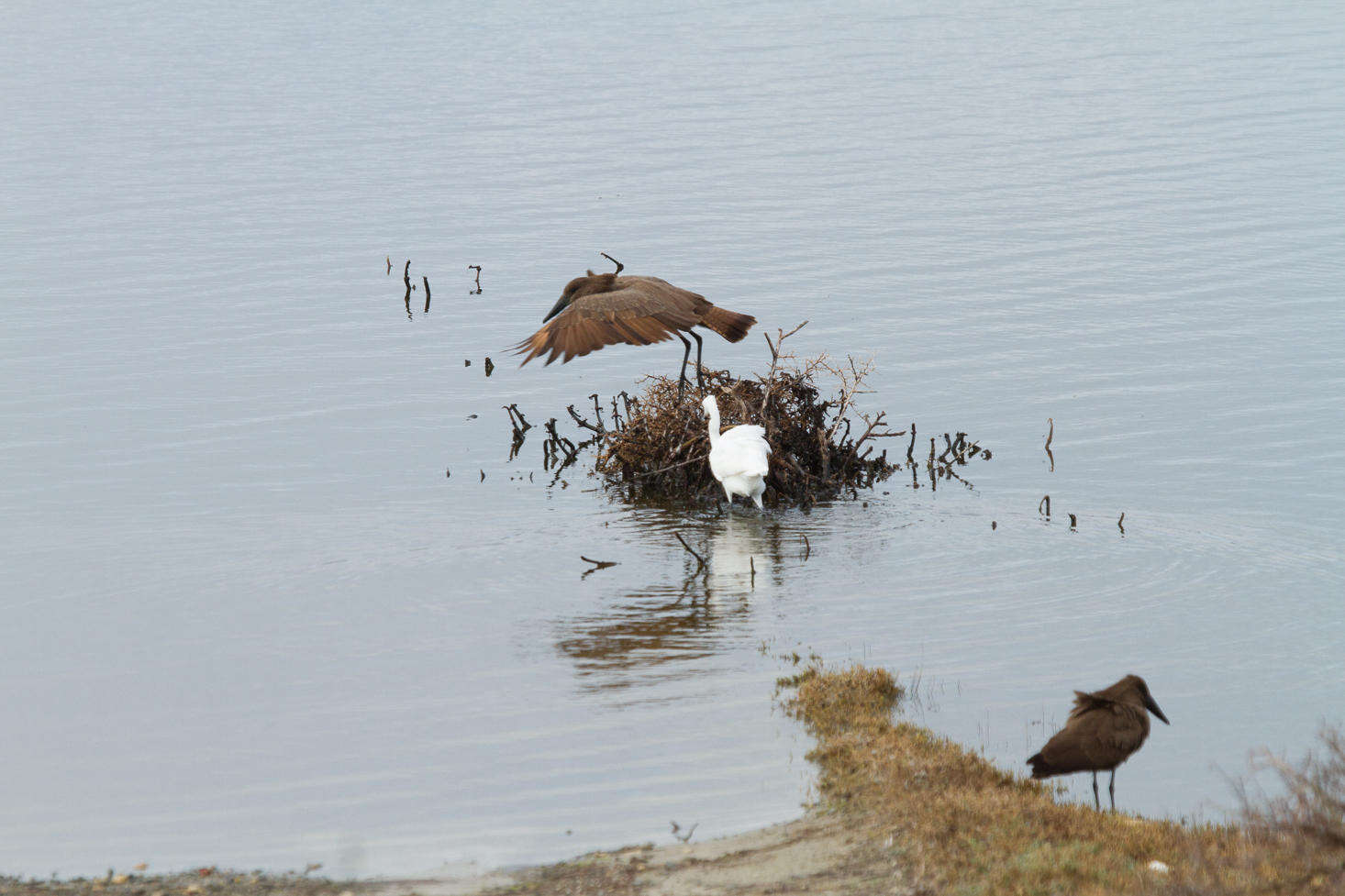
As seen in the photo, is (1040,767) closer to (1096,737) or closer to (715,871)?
(1096,737)

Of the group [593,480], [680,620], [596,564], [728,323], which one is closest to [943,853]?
[680,620]

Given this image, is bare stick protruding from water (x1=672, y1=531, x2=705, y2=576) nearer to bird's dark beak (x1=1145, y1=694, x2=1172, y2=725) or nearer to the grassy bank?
the grassy bank

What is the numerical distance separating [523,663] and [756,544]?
3.04 meters

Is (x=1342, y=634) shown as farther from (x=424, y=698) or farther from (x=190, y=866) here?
(x=190, y=866)

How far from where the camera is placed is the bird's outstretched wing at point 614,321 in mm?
11570

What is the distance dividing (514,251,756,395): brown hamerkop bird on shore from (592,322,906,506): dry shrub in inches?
24.8

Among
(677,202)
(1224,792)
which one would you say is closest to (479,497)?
(1224,792)

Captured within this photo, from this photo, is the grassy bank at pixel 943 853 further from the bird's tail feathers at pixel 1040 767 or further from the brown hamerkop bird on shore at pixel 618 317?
the brown hamerkop bird on shore at pixel 618 317

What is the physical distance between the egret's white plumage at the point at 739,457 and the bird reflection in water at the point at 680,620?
0.50 meters

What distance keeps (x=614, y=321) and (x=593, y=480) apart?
125 inches

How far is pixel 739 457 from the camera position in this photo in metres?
12.1

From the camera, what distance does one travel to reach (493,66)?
49.4 metres

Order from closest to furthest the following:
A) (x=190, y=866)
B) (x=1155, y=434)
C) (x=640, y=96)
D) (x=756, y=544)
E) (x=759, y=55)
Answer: (x=190, y=866)
(x=756, y=544)
(x=1155, y=434)
(x=640, y=96)
(x=759, y=55)

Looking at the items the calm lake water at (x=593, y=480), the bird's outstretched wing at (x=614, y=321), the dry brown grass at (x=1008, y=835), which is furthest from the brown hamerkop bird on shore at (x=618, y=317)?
the dry brown grass at (x=1008, y=835)
